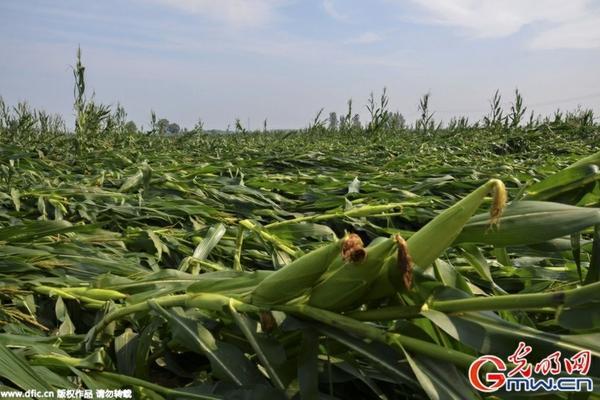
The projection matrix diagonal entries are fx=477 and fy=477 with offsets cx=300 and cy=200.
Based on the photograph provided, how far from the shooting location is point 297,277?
696 millimetres

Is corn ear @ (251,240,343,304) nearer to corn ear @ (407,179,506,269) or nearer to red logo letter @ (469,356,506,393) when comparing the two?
corn ear @ (407,179,506,269)

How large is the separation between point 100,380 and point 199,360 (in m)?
0.21

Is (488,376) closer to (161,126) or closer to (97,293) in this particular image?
(97,293)

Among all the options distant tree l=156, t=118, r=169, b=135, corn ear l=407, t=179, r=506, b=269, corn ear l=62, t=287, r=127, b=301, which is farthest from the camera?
distant tree l=156, t=118, r=169, b=135

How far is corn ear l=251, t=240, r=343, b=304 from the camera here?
667mm

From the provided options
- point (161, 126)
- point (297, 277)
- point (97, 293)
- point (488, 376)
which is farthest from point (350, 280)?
point (161, 126)

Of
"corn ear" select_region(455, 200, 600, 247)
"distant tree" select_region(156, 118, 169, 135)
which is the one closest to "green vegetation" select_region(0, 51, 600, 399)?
"corn ear" select_region(455, 200, 600, 247)

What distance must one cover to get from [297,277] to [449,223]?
8.9 inches

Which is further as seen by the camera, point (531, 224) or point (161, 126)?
point (161, 126)

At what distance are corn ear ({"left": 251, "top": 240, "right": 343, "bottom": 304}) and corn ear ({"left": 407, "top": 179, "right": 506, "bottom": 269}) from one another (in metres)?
0.11

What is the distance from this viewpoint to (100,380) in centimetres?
85

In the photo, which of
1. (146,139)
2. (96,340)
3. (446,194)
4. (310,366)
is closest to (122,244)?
(96,340)

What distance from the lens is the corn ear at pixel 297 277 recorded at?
2.19 ft

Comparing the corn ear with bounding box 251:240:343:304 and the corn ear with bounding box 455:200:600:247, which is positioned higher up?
the corn ear with bounding box 455:200:600:247
